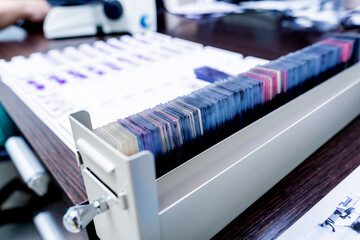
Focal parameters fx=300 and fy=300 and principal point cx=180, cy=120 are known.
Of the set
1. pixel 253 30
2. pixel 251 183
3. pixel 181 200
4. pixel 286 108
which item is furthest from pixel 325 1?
pixel 181 200

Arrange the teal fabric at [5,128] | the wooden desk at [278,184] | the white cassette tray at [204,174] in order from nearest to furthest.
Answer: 1. the white cassette tray at [204,174]
2. the wooden desk at [278,184]
3. the teal fabric at [5,128]

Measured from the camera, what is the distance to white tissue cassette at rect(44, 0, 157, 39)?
1.00m

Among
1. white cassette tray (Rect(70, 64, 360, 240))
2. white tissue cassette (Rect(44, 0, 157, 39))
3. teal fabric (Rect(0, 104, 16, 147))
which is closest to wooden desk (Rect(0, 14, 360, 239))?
white cassette tray (Rect(70, 64, 360, 240))

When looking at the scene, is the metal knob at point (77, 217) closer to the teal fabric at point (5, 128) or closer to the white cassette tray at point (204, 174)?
the white cassette tray at point (204, 174)

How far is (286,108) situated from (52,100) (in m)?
0.42

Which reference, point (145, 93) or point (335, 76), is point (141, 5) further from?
point (335, 76)

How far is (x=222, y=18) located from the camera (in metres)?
1.19

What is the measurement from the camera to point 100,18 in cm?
104

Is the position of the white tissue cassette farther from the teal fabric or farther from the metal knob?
the metal knob

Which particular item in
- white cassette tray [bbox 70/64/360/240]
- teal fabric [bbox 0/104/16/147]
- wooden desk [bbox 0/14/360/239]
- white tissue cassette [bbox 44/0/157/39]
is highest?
white tissue cassette [bbox 44/0/157/39]

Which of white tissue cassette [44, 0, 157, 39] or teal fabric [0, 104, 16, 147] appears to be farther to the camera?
white tissue cassette [44, 0, 157, 39]

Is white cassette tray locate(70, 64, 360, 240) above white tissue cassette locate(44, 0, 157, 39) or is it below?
below

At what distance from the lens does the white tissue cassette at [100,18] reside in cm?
100

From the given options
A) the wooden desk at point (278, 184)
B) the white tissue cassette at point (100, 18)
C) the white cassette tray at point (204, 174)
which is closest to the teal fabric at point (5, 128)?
the wooden desk at point (278, 184)
